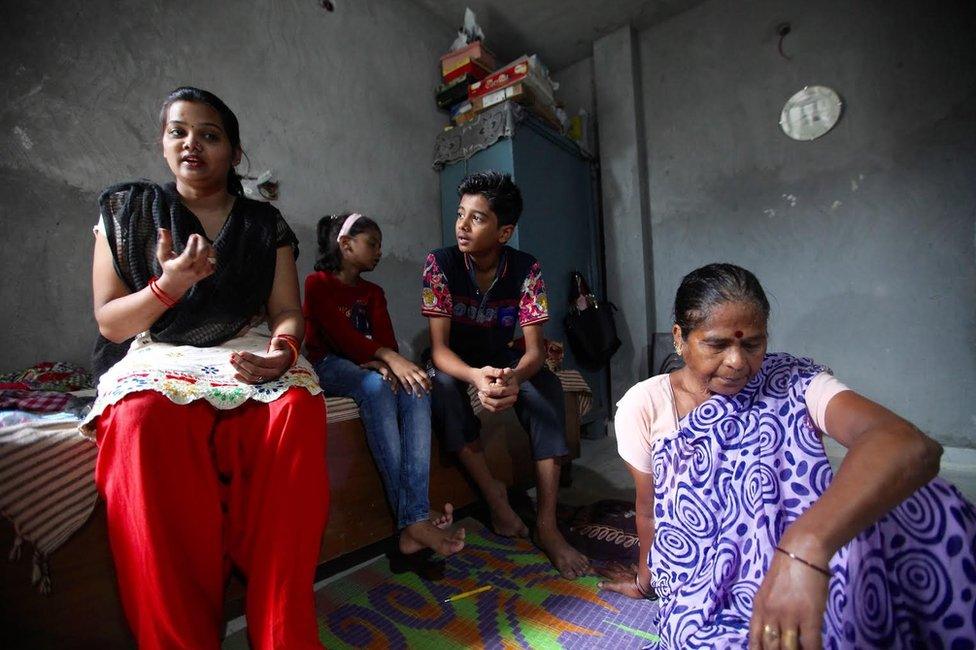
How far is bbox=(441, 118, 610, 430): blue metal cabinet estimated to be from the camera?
312 cm

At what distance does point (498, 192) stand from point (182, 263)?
1227 mm

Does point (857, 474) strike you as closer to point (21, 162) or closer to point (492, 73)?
point (21, 162)

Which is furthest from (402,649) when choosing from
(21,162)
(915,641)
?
(21,162)

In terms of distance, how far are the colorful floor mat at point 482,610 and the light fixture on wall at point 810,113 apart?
3.25 metres

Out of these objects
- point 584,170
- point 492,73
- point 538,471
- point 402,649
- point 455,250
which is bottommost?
point 402,649

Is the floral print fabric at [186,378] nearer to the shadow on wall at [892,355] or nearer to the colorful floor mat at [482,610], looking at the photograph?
the colorful floor mat at [482,610]

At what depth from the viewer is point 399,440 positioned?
153 centimetres

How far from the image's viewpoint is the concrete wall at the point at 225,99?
1.72m

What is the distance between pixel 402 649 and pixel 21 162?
2.25 metres

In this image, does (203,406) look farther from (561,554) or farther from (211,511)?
(561,554)

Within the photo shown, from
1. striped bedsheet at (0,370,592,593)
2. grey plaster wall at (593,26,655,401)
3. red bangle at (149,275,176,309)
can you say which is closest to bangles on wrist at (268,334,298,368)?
red bangle at (149,275,176,309)

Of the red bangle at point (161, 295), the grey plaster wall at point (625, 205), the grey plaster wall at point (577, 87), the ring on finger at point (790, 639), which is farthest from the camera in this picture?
the grey plaster wall at point (577, 87)

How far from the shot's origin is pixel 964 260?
256 cm

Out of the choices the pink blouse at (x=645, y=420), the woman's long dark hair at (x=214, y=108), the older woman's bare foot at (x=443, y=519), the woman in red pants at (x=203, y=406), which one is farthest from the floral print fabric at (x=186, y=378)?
the pink blouse at (x=645, y=420)
